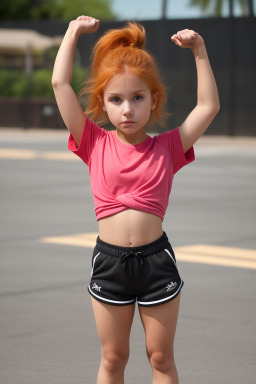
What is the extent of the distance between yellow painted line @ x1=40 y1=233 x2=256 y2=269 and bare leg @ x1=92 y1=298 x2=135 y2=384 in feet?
14.5

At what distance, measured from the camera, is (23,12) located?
68.4m

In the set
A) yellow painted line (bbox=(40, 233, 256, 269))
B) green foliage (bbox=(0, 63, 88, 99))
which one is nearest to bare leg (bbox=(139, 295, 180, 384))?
yellow painted line (bbox=(40, 233, 256, 269))

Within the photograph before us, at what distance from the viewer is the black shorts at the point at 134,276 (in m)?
3.64

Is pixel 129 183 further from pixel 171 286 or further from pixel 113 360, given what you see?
pixel 113 360

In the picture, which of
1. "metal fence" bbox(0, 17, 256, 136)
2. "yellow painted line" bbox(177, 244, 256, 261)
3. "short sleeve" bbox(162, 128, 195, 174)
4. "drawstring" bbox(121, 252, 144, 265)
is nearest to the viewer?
"drawstring" bbox(121, 252, 144, 265)

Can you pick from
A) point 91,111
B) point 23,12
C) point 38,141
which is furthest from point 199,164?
point 23,12

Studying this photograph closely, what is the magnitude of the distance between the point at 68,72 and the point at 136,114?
1.22ft

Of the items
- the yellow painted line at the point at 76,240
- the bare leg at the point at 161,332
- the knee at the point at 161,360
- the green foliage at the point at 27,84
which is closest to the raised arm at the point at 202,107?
the bare leg at the point at 161,332

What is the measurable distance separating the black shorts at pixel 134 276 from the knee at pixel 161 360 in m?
0.21

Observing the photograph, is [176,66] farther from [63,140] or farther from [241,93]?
[63,140]

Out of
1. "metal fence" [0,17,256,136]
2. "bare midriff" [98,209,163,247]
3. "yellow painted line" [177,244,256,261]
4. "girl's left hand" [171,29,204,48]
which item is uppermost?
"girl's left hand" [171,29,204,48]

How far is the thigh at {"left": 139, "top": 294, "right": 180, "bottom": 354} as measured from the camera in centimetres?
366

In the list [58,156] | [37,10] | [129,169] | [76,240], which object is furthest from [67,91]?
[37,10]

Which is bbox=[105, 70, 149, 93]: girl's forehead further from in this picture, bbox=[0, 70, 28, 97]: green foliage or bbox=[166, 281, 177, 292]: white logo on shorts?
bbox=[0, 70, 28, 97]: green foliage
